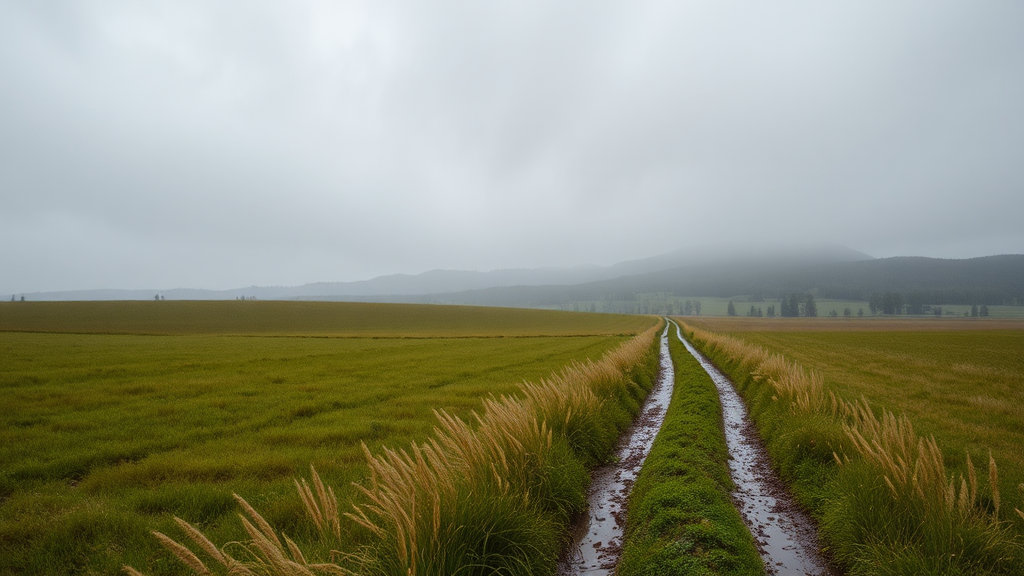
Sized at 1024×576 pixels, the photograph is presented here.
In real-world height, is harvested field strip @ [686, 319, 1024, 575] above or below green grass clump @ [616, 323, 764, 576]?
above

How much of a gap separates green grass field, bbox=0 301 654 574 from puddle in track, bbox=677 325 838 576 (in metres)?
6.02

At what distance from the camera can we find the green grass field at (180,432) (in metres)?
5.43

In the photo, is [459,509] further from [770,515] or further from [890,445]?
[890,445]

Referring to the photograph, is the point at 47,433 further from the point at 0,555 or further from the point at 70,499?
the point at 0,555

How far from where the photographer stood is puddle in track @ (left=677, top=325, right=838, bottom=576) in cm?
556

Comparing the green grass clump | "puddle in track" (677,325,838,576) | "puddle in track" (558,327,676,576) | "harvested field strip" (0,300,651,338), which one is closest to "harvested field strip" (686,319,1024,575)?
"puddle in track" (677,325,838,576)

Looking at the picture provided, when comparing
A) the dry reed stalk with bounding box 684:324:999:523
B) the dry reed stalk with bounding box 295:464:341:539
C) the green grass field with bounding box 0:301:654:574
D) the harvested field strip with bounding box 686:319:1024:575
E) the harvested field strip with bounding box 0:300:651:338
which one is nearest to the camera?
the dry reed stalk with bounding box 295:464:341:539

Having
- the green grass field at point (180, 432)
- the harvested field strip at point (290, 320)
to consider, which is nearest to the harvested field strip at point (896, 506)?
the green grass field at point (180, 432)

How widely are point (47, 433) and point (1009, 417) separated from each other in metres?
23.2

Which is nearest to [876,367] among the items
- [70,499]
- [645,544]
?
[645,544]

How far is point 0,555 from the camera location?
16.1 feet

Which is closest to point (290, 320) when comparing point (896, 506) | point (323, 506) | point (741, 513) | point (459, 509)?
point (459, 509)

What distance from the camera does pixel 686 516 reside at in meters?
5.97

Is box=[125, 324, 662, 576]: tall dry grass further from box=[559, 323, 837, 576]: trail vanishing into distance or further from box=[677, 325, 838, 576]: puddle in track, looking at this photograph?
box=[677, 325, 838, 576]: puddle in track
